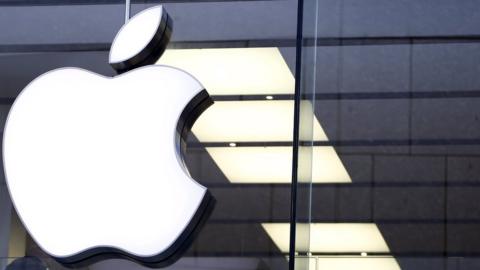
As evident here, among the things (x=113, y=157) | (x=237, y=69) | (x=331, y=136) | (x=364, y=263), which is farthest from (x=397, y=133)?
(x=113, y=157)

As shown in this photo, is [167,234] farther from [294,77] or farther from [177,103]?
[294,77]

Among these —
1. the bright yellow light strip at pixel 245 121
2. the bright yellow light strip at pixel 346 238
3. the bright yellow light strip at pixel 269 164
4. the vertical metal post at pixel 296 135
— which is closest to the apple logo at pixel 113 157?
the bright yellow light strip at pixel 245 121

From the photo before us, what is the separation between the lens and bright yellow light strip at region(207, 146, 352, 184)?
402 centimetres

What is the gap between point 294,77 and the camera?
4246 mm

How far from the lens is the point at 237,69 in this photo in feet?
14.4

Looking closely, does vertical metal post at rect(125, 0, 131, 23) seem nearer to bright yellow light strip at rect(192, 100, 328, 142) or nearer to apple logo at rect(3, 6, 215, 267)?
apple logo at rect(3, 6, 215, 267)

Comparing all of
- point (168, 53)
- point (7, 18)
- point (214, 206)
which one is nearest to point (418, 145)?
point (214, 206)

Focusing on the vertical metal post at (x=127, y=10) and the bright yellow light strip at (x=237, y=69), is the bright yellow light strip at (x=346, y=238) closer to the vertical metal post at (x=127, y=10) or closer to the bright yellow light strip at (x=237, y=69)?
the bright yellow light strip at (x=237, y=69)

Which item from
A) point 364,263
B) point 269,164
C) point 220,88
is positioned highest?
point 220,88

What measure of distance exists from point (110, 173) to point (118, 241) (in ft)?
0.86

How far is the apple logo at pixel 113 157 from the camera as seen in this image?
402 cm

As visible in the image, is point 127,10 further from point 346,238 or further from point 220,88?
point 346,238

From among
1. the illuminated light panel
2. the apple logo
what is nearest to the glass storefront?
the illuminated light panel

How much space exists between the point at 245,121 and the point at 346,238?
2.10 ft
